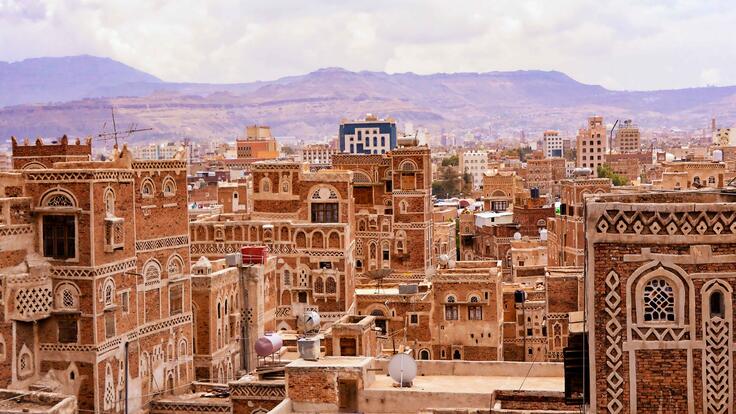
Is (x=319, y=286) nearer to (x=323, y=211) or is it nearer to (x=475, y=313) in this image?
(x=323, y=211)

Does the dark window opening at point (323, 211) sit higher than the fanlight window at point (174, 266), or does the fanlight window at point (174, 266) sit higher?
the dark window opening at point (323, 211)

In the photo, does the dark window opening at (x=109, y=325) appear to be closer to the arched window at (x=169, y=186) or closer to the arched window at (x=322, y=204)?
the arched window at (x=169, y=186)

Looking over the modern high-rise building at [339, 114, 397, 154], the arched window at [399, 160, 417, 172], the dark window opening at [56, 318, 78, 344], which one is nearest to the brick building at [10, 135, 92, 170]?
the dark window opening at [56, 318, 78, 344]

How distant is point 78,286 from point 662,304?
19.7m

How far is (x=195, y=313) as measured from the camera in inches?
1517

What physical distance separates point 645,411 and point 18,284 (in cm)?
1963

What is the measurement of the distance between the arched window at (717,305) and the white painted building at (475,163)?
158915mm

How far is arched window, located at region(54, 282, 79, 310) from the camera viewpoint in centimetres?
3067

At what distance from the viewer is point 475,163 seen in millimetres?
177250

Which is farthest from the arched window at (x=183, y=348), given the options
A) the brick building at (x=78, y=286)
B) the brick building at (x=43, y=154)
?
the brick building at (x=43, y=154)

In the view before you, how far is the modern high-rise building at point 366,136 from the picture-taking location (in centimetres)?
15975

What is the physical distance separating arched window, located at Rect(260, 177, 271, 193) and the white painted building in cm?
12333

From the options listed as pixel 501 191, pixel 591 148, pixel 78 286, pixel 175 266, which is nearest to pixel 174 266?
pixel 175 266

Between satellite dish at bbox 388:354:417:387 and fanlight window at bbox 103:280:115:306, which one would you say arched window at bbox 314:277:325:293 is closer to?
fanlight window at bbox 103:280:115:306
